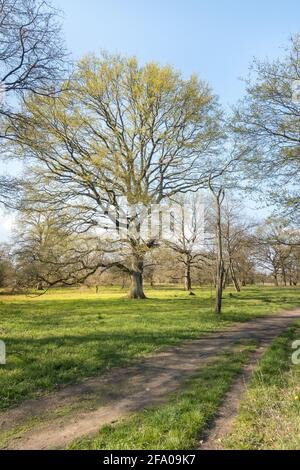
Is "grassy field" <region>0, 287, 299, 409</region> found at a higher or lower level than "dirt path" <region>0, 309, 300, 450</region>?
higher

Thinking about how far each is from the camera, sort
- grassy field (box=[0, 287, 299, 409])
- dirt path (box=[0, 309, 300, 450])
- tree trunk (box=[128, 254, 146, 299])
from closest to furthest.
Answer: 1. dirt path (box=[0, 309, 300, 450])
2. grassy field (box=[0, 287, 299, 409])
3. tree trunk (box=[128, 254, 146, 299])

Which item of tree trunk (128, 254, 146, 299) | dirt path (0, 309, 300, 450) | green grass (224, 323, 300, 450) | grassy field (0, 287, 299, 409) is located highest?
tree trunk (128, 254, 146, 299)

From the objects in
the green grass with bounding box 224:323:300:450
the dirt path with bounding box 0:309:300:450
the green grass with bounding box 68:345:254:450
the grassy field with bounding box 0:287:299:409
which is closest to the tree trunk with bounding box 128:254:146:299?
the grassy field with bounding box 0:287:299:409

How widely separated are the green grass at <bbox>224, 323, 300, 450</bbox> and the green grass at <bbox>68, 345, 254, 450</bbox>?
49 centimetres

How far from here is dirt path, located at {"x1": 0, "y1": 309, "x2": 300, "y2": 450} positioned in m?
5.00

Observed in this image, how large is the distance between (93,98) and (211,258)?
19.5 metres

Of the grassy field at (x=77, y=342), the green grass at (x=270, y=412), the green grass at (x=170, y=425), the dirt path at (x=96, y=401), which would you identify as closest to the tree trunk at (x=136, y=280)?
the grassy field at (x=77, y=342)

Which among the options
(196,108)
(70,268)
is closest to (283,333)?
(70,268)

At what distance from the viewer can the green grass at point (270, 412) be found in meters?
4.56

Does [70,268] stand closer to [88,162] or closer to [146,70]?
[88,162]

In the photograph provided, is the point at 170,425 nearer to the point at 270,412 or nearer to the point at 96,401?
the point at 270,412

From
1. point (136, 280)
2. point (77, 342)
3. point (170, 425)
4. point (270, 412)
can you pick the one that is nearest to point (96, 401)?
point (170, 425)

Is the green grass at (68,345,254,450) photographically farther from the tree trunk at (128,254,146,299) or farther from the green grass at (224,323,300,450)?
the tree trunk at (128,254,146,299)

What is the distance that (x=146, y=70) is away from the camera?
27062 mm
